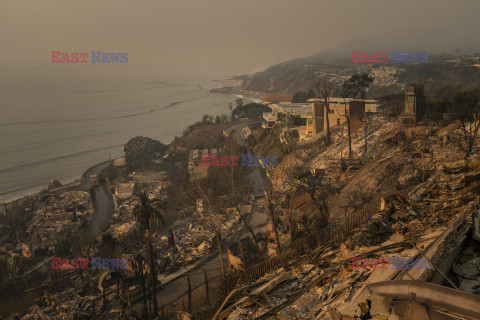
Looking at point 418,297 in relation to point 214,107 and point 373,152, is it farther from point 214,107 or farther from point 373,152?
point 214,107

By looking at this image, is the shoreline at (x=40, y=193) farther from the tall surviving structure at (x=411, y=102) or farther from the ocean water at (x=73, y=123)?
the tall surviving structure at (x=411, y=102)

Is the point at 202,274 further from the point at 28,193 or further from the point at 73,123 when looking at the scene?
the point at 73,123

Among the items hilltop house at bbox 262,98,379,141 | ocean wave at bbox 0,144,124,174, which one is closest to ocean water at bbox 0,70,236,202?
ocean wave at bbox 0,144,124,174

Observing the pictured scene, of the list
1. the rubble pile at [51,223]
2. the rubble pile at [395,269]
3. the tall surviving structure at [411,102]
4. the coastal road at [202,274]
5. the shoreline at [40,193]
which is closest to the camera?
the rubble pile at [395,269]

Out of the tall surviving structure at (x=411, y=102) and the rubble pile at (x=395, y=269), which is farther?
the tall surviving structure at (x=411, y=102)

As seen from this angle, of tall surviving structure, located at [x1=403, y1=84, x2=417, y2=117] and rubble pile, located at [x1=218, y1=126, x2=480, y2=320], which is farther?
tall surviving structure, located at [x1=403, y1=84, x2=417, y2=117]

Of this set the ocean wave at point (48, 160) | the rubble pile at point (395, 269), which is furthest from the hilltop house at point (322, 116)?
the ocean wave at point (48, 160)

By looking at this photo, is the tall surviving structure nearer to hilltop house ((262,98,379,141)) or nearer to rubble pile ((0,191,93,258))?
hilltop house ((262,98,379,141))

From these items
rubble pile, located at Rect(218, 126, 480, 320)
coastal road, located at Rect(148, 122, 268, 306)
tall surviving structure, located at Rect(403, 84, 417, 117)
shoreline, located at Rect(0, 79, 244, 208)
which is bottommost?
shoreline, located at Rect(0, 79, 244, 208)
